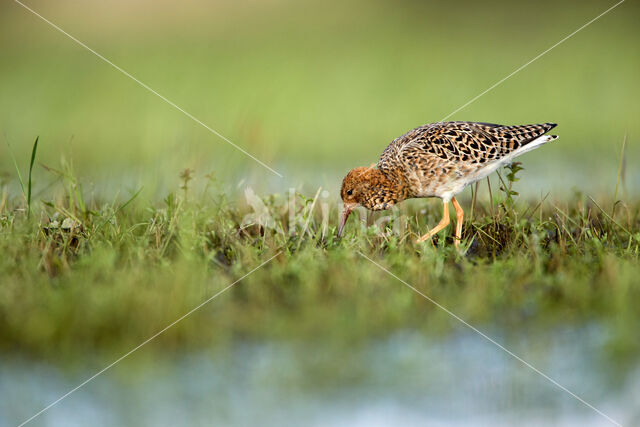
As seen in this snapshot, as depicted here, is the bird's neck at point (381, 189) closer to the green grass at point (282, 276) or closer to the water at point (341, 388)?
the green grass at point (282, 276)

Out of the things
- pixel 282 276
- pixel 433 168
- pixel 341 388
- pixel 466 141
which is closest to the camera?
pixel 341 388

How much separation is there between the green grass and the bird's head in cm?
18

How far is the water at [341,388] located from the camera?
3.53 metres

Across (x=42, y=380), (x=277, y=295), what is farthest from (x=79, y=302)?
(x=277, y=295)

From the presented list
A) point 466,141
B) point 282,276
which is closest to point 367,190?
point 466,141

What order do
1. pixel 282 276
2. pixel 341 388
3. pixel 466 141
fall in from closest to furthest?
pixel 341 388, pixel 282 276, pixel 466 141

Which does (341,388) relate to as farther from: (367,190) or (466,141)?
(466,141)

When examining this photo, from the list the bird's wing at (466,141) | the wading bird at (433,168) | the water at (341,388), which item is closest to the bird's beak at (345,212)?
the wading bird at (433,168)

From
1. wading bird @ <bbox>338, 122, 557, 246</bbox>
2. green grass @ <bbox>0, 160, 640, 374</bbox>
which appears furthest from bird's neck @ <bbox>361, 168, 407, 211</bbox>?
green grass @ <bbox>0, 160, 640, 374</bbox>

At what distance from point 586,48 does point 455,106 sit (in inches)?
134

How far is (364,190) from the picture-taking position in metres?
5.80

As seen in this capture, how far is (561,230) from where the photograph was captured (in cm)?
570

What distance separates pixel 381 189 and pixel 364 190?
13cm

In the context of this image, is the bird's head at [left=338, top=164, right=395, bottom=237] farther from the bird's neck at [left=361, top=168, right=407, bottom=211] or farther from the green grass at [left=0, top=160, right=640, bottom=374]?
the green grass at [left=0, top=160, right=640, bottom=374]
